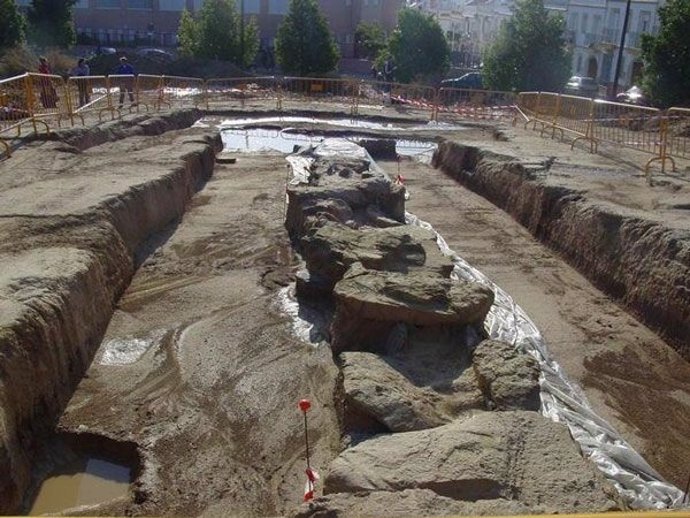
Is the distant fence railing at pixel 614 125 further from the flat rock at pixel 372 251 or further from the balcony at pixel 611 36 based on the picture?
the balcony at pixel 611 36

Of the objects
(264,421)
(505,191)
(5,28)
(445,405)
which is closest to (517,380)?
(445,405)

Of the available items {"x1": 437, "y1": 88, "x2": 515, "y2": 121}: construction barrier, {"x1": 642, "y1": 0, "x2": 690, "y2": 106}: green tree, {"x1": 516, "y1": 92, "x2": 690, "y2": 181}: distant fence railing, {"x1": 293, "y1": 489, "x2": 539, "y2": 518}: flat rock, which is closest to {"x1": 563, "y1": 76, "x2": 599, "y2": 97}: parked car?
{"x1": 437, "y1": 88, "x2": 515, "y2": 121}: construction barrier

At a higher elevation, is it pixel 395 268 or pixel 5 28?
pixel 5 28

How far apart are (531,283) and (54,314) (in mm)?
6136

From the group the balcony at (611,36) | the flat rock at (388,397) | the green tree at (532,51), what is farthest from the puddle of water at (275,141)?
the balcony at (611,36)

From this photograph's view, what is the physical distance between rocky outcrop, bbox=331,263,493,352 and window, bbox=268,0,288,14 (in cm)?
4636

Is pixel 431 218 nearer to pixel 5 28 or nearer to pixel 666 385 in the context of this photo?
pixel 666 385

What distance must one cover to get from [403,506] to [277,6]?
49.9m

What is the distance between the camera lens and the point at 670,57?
71.4 feet

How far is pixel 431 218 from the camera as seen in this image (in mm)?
12398

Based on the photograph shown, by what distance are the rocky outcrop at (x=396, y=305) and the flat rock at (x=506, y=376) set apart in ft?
1.68

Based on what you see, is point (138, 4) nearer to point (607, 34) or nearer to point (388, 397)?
point (607, 34)

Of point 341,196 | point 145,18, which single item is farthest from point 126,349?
point 145,18

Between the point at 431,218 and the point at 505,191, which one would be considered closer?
the point at 431,218
